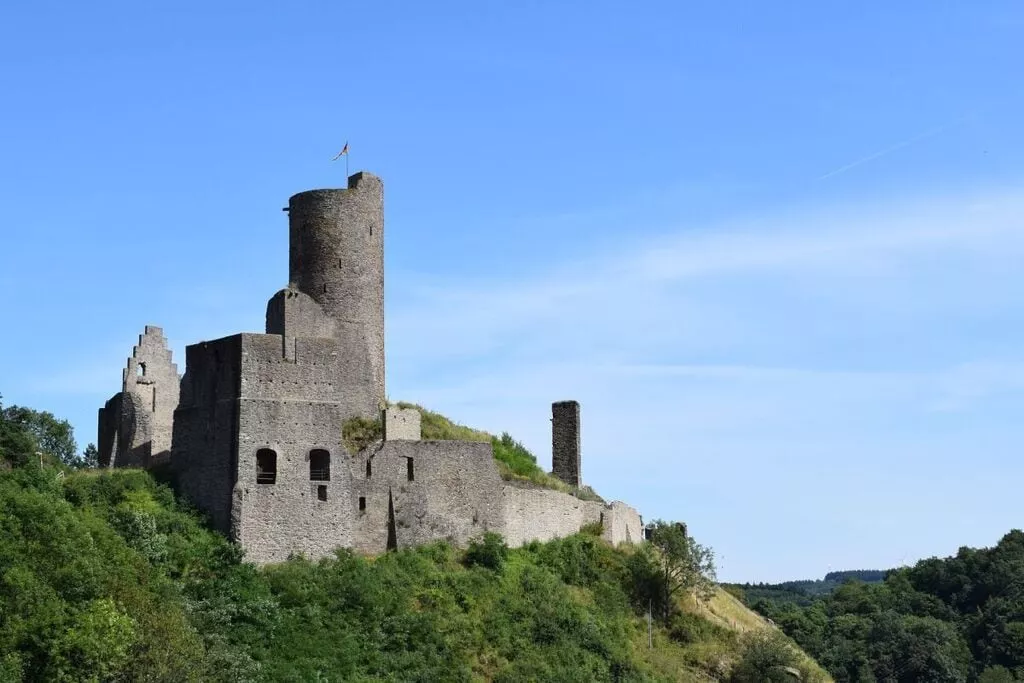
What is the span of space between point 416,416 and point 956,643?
6124cm

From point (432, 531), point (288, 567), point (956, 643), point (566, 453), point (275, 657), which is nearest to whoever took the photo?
point (275, 657)

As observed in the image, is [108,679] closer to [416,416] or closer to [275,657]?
[275,657]

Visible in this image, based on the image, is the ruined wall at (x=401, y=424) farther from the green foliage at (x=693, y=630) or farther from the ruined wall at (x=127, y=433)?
the green foliage at (x=693, y=630)

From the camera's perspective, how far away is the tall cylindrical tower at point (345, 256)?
2185 inches

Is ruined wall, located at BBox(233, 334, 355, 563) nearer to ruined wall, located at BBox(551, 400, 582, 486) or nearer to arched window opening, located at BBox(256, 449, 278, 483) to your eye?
arched window opening, located at BBox(256, 449, 278, 483)

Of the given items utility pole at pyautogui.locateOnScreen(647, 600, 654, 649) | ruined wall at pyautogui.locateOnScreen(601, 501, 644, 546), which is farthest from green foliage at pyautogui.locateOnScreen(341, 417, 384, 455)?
utility pole at pyautogui.locateOnScreen(647, 600, 654, 649)

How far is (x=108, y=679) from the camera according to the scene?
133 ft

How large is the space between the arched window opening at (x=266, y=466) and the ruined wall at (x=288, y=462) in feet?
0.20

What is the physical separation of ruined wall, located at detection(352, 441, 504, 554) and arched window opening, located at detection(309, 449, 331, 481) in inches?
43.1

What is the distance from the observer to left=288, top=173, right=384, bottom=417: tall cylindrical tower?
55500 millimetres

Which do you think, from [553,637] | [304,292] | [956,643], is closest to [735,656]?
[553,637]

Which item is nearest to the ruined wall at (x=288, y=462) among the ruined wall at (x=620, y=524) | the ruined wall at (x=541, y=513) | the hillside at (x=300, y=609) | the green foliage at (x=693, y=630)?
the hillside at (x=300, y=609)

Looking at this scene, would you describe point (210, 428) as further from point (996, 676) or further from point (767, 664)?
point (996, 676)

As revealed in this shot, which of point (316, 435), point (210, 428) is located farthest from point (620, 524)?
point (210, 428)
